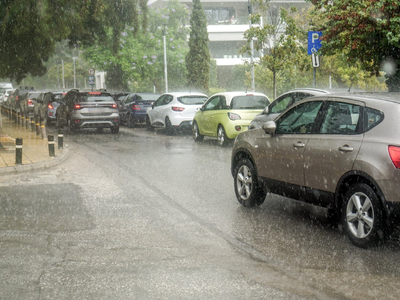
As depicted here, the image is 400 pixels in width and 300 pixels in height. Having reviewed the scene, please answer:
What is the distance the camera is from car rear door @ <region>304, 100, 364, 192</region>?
20.8ft

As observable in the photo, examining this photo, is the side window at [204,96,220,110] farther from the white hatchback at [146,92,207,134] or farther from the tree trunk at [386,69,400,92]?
the tree trunk at [386,69,400,92]

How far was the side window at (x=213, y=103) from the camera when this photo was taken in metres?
18.3

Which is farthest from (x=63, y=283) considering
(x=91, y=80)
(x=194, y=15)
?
(x=194, y=15)

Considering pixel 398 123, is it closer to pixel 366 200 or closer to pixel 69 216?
pixel 366 200

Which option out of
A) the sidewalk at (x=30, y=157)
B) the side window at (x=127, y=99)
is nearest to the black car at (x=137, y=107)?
the side window at (x=127, y=99)

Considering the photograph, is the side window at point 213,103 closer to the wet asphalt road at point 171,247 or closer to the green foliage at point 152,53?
the wet asphalt road at point 171,247

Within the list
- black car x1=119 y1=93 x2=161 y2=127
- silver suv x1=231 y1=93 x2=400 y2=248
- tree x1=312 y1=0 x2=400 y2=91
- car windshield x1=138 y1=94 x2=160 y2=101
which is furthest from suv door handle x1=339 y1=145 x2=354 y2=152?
car windshield x1=138 y1=94 x2=160 y2=101

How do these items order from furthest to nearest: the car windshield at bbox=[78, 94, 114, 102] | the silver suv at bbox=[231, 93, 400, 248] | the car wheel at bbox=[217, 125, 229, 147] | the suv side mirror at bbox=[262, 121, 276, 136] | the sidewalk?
the car windshield at bbox=[78, 94, 114, 102] < the car wheel at bbox=[217, 125, 229, 147] < the sidewalk < the suv side mirror at bbox=[262, 121, 276, 136] < the silver suv at bbox=[231, 93, 400, 248]

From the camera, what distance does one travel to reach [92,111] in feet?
75.8

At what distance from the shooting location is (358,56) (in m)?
14.4

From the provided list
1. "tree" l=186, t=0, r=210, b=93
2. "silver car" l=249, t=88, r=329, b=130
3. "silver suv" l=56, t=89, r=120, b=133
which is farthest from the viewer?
"tree" l=186, t=0, r=210, b=93

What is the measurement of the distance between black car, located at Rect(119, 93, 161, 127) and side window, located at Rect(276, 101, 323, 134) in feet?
64.3

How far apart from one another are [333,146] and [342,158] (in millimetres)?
232

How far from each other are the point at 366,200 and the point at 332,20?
30.0 feet
